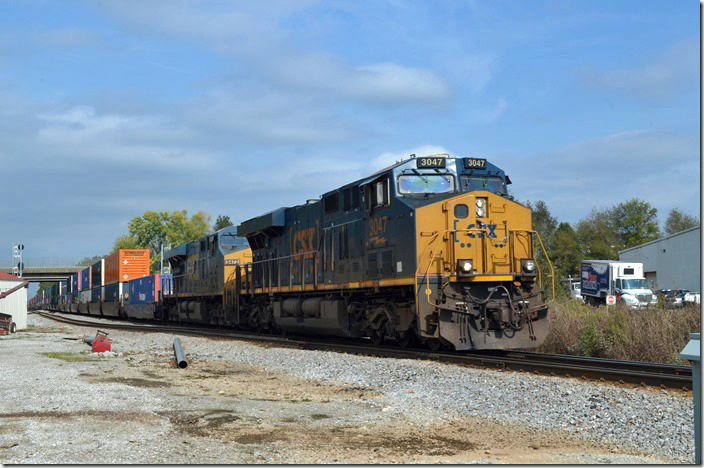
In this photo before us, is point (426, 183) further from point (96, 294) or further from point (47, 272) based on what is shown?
point (47, 272)

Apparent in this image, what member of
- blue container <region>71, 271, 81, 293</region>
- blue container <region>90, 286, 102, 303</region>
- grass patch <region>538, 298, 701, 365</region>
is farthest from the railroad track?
blue container <region>71, 271, 81, 293</region>

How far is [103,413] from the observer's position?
7871 millimetres

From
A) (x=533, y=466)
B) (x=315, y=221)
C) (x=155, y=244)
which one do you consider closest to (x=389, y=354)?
(x=315, y=221)

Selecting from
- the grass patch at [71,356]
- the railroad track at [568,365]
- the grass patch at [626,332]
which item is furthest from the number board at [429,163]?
the grass patch at [71,356]

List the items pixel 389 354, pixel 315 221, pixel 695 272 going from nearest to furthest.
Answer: pixel 389 354 → pixel 315 221 → pixel 695 272

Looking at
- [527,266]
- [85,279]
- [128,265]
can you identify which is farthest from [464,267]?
[85,279]

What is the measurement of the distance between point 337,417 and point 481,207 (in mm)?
6961

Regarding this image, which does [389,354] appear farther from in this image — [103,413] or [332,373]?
[103,413]

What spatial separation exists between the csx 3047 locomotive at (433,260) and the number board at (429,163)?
2 centimetres

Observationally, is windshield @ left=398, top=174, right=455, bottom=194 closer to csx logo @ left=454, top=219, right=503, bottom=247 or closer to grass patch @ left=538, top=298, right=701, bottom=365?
csx logo @ left=454, top=219, right=503, bottom=247

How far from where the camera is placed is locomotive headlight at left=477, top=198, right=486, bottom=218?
13883 mm

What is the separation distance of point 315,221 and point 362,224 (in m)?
3.19

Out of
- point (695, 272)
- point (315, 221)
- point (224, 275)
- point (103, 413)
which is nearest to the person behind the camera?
point (103, 413)

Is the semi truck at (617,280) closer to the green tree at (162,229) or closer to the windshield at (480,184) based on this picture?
the windshield at (480,184)
